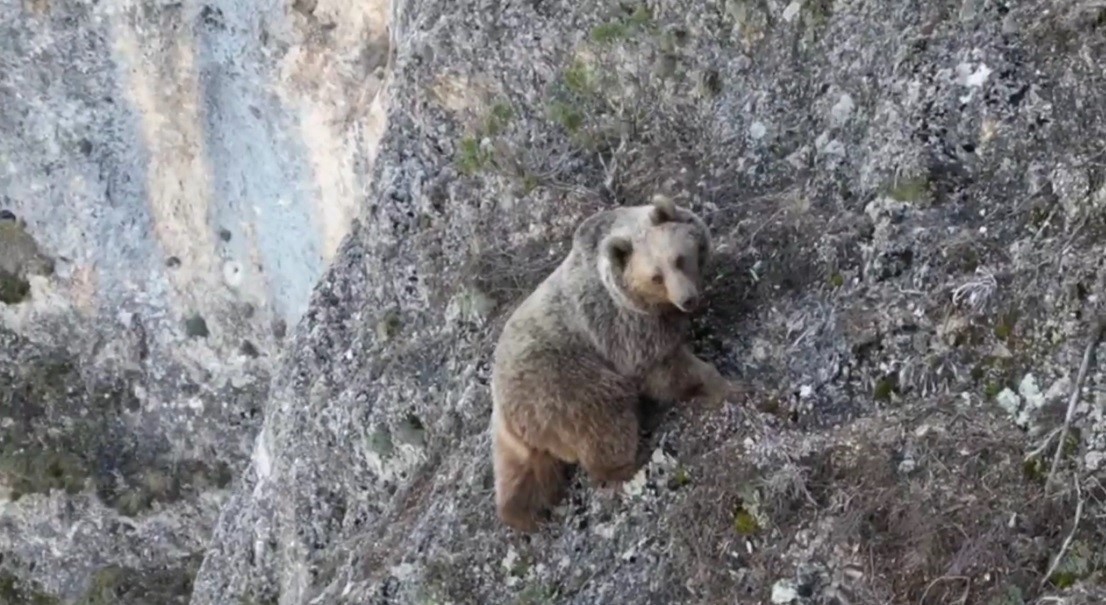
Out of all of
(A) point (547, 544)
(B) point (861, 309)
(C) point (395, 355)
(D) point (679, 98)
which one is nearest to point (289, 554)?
(C) point (395, 355)

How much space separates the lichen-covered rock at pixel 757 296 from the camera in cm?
539

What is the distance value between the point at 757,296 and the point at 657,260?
0.87 m

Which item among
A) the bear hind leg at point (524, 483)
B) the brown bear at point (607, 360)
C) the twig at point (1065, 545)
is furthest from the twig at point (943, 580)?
the bear hind leg at point (524, 483)

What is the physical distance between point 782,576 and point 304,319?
6.07 meters

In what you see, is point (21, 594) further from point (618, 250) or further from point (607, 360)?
point (618, 250)

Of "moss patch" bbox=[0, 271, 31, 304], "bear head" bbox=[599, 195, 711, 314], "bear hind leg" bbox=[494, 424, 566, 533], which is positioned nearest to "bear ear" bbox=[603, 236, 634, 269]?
"bear head" bbox=[599, 195, 711, 314]

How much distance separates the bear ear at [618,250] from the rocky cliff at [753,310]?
0.77 meters

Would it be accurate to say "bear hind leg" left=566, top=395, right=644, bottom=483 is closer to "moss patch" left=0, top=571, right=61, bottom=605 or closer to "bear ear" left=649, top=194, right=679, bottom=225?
"bear ear" left=649, top=194, right=679, bottom=225

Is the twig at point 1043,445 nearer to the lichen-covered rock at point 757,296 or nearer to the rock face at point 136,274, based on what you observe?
the lichen-covered rock at point 757,296

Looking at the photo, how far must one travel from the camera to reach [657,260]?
19.7 feet

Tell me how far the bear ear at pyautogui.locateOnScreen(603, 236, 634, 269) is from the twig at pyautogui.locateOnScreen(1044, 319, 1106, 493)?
217 cm

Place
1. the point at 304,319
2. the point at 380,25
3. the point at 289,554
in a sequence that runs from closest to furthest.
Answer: the point at 289,554 → the point at 304,319 → the point at 380,25

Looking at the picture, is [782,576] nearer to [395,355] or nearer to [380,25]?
[395,355]

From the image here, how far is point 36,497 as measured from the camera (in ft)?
62.1
